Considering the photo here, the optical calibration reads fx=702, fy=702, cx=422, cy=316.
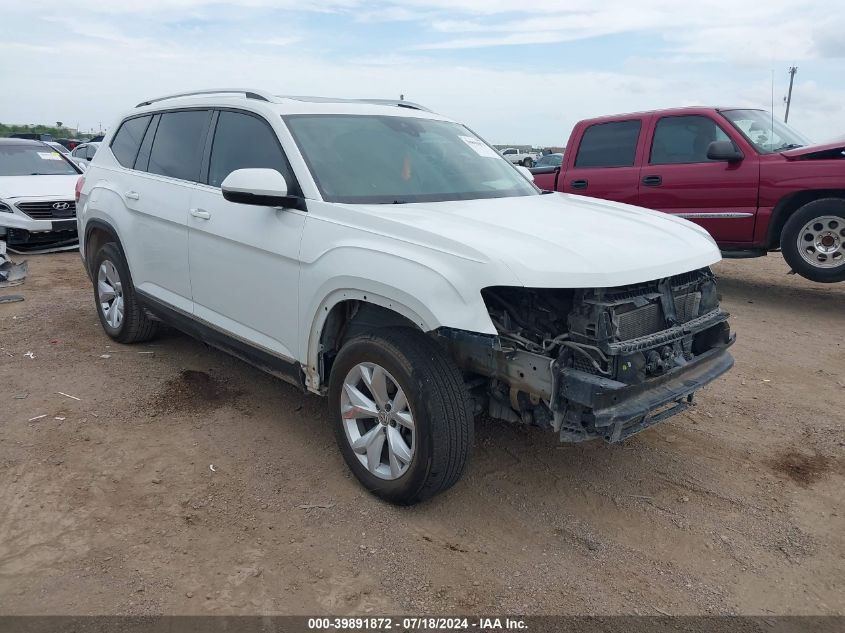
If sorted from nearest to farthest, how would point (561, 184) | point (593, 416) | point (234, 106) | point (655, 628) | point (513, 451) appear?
point (655, 628) < point (593, 416) < point (513, 451) < point (234, 106) < point (561, 184)

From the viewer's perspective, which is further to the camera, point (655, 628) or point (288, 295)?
point (288, 295)

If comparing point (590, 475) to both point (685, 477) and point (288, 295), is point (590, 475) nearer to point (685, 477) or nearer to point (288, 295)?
point (685, 477)

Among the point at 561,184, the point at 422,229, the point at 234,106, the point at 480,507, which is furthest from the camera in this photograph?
the point at 561,184

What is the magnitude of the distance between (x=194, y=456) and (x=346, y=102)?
236 centimetres

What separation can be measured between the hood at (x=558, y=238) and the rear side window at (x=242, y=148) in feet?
2.48

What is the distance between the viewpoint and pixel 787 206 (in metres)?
7.36

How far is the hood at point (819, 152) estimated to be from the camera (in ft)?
23.0

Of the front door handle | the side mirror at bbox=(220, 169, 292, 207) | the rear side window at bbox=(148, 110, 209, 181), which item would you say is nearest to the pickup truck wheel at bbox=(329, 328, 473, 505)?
the side mirror at bbox=(220, 169, 292, 207)

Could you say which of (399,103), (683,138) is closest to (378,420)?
(399,103)

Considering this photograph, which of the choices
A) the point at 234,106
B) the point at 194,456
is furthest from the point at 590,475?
the point at 234,106

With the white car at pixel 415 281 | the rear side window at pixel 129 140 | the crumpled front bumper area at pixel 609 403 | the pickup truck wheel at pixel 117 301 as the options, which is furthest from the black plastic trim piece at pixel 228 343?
the crumpled front bumper area at pixel 609 403

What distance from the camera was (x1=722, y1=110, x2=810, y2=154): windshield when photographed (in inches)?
300

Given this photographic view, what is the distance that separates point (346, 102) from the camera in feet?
14.7

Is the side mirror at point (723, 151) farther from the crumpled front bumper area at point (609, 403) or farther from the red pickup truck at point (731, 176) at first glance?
the crumpled front bumper area at point (609, 403)
